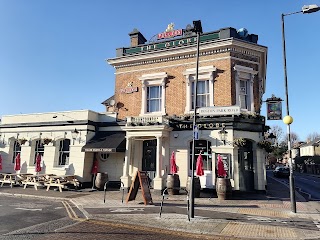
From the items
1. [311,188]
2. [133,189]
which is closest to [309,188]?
[311,188]

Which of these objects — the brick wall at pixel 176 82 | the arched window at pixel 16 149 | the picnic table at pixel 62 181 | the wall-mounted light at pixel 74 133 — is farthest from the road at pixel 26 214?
the arched window at pixel 16 149

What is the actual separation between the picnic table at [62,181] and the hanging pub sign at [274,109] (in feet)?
42.0

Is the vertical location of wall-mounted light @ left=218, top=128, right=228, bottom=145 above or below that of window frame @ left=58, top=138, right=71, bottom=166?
above

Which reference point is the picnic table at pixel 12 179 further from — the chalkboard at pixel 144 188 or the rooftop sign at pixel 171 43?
the rooftop sign at pixel 171 43

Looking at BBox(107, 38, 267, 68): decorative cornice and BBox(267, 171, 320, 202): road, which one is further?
BBox(107, 38, 267, 68): decorative cornice

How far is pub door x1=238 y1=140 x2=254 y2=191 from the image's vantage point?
15898mm

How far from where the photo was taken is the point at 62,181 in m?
17.1

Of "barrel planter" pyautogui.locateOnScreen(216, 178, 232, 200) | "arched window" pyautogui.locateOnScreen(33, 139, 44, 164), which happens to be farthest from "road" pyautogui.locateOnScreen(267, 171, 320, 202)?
"arched window" pyautogui.locateOnScreen(33, 139, 44, 164)

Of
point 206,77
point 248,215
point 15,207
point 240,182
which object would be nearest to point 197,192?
point 240,182

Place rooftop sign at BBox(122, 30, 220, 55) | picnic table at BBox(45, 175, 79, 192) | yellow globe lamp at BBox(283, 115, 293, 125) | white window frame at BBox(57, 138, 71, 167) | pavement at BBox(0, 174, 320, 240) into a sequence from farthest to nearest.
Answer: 1. white window frame at BBox(57, 138, 71, 167)
2. rooftop sign at BBox(122, 30, 220, 55)
3. picnic table at BBox(45, 175, 79, 192)
4. yellow globe lamp at BBox(283, 115, 293, 125)
5. pavement at BBox(0, 174, 320, 240)

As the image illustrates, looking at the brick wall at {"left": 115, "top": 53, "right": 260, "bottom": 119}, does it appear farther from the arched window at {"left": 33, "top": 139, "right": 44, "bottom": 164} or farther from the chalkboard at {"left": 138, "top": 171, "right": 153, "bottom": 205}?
the arched window at {"left": 33, "top": 139, "right": 44, "bottom": 164}

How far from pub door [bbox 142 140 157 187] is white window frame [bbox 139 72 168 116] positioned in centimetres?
216

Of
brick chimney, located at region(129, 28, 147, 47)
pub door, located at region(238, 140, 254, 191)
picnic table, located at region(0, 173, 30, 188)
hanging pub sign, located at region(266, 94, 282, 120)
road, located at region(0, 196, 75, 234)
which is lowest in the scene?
road, located at region(0, 196, 75, 234)

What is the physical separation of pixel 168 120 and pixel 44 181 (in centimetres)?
949
